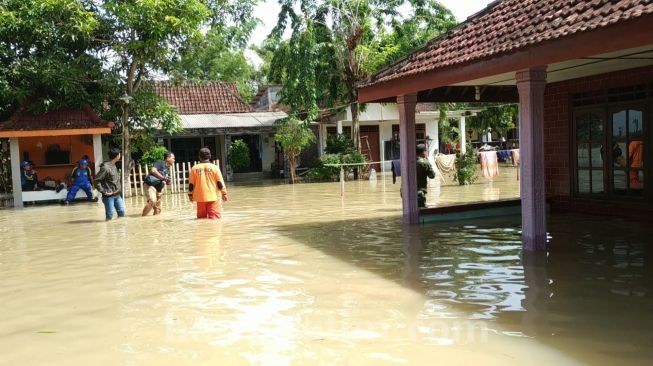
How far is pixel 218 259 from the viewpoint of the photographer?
8.46 m

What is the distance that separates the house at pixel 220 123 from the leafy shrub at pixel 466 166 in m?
10.3

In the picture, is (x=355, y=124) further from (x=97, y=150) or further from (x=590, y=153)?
(x=590, y=153)

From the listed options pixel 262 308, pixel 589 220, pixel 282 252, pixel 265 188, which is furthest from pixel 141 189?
pixel 262 308

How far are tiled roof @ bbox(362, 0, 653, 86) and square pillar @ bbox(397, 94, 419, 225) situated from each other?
686mm

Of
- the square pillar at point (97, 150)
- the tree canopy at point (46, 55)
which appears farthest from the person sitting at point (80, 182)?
the tree canopy at point (46, 55)

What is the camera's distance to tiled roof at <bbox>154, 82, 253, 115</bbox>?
102 ft

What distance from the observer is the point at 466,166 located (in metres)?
20.0

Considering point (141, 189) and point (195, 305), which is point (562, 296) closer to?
point (195, 305)

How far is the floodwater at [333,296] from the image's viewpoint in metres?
4.62

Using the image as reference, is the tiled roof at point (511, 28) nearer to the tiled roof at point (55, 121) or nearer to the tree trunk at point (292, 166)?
the tiled roof at point (55, 121)

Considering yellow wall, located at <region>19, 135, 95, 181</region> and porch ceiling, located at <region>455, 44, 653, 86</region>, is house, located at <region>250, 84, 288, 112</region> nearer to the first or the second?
yellow wall, located at <region>19, 135, 95, 181</region>

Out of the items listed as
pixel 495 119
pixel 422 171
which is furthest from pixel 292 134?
pixel 422 171

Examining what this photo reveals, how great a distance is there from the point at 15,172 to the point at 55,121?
202cm

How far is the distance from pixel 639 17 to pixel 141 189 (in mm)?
19311
